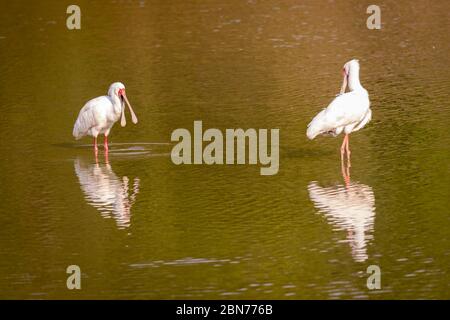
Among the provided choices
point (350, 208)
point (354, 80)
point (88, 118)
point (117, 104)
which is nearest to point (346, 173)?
point (350, 208)

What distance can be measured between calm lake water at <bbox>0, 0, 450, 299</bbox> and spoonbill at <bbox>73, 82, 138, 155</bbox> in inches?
10.5

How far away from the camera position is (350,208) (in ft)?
45.4

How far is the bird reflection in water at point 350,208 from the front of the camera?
12.7m

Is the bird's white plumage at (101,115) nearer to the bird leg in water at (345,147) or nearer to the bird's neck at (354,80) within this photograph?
the bird's neck at (354,80)

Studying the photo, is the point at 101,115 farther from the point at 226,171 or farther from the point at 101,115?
the point at 226,171

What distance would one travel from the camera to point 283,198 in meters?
14.4

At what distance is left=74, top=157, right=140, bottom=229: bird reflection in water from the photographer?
14.0m

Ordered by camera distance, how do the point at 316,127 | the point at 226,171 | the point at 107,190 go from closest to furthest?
the point at 107,190 → the point at 226,171 → the point at 316,127

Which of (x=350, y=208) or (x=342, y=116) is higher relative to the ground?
(x=342, y=116)

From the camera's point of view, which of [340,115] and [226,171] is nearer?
[226,171]

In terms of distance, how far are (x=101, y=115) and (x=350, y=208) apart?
4.54 meters

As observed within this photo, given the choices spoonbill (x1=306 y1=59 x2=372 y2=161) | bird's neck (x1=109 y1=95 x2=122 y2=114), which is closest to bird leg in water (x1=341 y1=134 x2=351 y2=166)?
spoonbill (x1=306 y1=59 x2=372 y2=161)

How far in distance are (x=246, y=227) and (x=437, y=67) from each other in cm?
1041

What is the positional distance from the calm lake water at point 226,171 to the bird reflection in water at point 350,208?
32mm
